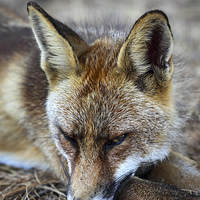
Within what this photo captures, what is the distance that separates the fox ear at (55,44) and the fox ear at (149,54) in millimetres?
610

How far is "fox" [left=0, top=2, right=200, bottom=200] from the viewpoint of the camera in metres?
3.32

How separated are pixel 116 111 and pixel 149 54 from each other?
0.78 m

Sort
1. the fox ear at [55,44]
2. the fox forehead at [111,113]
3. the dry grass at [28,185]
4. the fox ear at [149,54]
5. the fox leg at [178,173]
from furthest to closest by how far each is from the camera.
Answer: the dry grass at [28,185]
the fox leg at [178,173]
the fox ear at [55,44]
the fox forehead at [111,113]
the fox ear at [149,54]

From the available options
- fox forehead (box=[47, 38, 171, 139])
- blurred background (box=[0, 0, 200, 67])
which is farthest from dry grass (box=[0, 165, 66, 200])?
blurred background (box=[0, 0, 200, 67])

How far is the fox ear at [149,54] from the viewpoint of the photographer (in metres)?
3.26

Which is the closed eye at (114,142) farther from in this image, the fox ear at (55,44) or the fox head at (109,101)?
the fox ear at (55,44)

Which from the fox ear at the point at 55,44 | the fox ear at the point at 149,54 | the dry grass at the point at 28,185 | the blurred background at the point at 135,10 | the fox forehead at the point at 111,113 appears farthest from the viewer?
the blurred background at the point at 135,10

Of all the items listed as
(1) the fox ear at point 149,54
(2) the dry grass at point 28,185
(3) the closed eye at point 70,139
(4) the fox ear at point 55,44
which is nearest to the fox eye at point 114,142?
(3) the closed eye at point 70,139

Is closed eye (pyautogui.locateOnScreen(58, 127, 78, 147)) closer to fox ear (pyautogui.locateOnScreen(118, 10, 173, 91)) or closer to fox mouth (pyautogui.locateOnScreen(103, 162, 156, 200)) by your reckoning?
fox mouth (pyautogui.locateOnScreen(103, 162, 156, 200))

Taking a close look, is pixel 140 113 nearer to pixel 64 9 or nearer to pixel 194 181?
pixel 194 181

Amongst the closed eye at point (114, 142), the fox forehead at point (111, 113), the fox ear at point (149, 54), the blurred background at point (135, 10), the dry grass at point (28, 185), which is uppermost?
the blurred background at point (135, 10)

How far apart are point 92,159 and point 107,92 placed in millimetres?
789

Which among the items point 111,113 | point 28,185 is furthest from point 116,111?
point 28,185

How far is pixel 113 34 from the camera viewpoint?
434 cm
